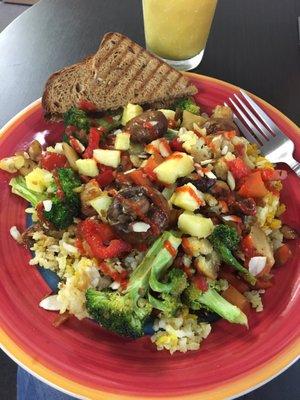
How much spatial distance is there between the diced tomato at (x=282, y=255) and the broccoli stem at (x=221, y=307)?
0.26 metres

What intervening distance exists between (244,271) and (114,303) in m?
0.42

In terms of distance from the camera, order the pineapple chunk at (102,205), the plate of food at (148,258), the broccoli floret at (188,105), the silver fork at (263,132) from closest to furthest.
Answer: the plate of food at (148,258) → the pineapple chunk at (102,205) → the silver fork at (263,132) → the broccoli floret at (188,105)

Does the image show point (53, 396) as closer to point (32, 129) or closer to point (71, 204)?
point (71, 204)

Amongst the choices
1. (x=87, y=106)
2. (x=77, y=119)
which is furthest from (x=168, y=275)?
(x=87, y=106)

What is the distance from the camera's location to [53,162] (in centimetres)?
180

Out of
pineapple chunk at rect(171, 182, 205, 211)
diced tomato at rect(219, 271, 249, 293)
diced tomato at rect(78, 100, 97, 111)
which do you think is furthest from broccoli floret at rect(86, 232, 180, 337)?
diced tomato at rect(78, 100, 97, 111)

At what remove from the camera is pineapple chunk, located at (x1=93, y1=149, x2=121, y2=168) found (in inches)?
67.7

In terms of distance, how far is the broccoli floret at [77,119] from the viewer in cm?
190

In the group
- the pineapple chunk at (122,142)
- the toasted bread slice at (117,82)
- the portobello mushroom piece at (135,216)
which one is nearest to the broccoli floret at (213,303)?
the portobello mushroom piece at (135,216)

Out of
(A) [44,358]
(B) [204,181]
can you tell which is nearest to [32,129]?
(B) [204,181]

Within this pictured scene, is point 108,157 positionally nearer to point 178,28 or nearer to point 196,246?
point 196,246

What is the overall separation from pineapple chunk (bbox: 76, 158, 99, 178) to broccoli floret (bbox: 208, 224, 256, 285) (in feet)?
1.57

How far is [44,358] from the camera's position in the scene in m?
1.36

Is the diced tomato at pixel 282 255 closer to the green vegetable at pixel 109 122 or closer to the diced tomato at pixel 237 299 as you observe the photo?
the diced tomato at pixel 237 299
